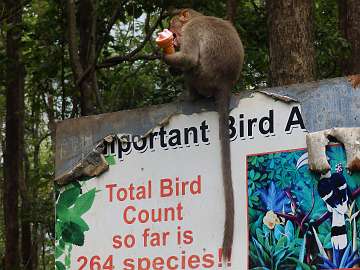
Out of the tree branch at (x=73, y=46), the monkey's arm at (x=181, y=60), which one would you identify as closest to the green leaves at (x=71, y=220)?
the monkey's arm at (x=181, y=60)

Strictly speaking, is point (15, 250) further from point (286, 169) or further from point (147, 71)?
point (286, 169)

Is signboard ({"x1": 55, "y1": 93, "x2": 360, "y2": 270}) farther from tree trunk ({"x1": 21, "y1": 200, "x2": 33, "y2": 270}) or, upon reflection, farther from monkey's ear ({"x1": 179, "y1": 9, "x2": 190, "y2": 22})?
tree trunk ({"x1": 21, "y1": 200, "x2": 33, "y2": 270})

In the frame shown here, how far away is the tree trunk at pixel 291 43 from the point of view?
559cm

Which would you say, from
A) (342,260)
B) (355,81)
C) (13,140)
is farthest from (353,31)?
(13,140)

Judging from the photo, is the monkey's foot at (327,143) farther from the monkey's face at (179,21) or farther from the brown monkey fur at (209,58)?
the monkey's face at (179,21)

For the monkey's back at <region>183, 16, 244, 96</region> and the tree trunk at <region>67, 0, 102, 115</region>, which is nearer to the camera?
the monkey's back at <region>183, 16, 244, 96</region>

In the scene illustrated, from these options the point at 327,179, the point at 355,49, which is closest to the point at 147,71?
the point at 355,49

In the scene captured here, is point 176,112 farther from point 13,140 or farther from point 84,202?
point 13,140

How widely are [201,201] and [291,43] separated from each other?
4.83ft

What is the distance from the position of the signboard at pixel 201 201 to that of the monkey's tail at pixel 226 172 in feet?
0.10

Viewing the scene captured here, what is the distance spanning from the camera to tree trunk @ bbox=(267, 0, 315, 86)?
18.3ft

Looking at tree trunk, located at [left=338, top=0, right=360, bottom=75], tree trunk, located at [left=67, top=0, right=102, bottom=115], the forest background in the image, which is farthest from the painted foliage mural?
tree trunk, located at [left=338, top=0, right=360, bottom=75]

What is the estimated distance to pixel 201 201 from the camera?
4727 mm

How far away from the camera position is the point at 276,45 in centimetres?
568
